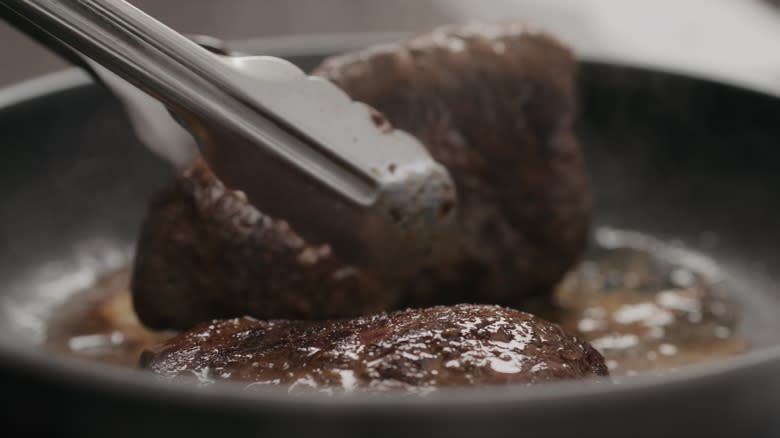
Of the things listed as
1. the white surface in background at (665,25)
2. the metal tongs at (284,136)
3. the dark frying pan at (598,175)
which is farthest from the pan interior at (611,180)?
the white surface in background at (665,25)

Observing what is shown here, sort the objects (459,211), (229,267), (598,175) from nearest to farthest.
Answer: (229,267) → (459,211) → (598,175)

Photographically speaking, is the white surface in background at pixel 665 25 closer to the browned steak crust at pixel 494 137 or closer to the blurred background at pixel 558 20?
the blurred background at pixel 558 20

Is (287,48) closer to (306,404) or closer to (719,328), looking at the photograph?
(719,328)

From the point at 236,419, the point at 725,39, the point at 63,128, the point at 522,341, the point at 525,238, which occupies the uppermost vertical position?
the point at 725,39

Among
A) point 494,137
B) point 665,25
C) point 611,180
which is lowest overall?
point 494,137

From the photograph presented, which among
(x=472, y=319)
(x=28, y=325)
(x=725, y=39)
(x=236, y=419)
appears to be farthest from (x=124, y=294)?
(x=725, y=39)

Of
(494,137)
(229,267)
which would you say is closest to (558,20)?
(494,137)

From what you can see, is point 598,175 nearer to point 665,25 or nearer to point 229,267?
point 229,267
